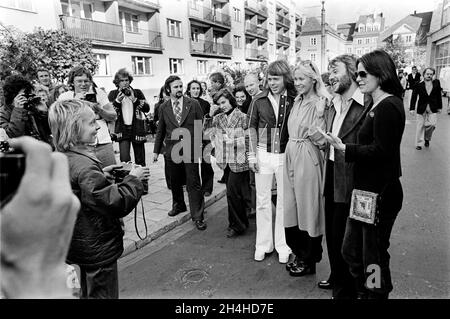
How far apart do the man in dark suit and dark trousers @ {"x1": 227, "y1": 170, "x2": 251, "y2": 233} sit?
530 millimetres

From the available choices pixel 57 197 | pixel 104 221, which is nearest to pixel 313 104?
pixel 104 221

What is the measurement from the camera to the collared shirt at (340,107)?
2.58 metres

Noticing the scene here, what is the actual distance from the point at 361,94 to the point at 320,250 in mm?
1542

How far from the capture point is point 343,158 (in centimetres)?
262

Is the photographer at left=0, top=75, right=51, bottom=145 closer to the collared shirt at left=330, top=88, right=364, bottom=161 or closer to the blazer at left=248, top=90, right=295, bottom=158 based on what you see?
the blazer at left=248, top=90, right=295, bottom=158

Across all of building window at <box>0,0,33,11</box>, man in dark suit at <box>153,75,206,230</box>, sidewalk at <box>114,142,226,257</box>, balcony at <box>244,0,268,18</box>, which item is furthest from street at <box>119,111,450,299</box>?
balcony at <box>244,0,268,18</box>

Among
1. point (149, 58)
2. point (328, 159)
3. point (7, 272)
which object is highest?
point (149, 58)

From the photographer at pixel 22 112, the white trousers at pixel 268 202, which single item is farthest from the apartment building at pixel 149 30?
the photographer at pixel 22 112

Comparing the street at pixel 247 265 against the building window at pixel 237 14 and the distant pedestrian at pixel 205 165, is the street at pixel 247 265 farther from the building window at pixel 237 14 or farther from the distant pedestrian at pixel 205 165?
the building window at pixel 237 14

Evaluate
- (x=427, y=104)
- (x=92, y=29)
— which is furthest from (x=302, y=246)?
(x=92, y=29)

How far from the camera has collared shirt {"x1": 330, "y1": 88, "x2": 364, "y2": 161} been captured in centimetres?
258

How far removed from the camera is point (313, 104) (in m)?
3.09

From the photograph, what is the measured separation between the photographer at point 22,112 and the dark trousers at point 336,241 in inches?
120

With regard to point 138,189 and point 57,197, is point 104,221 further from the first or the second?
point 57,197
